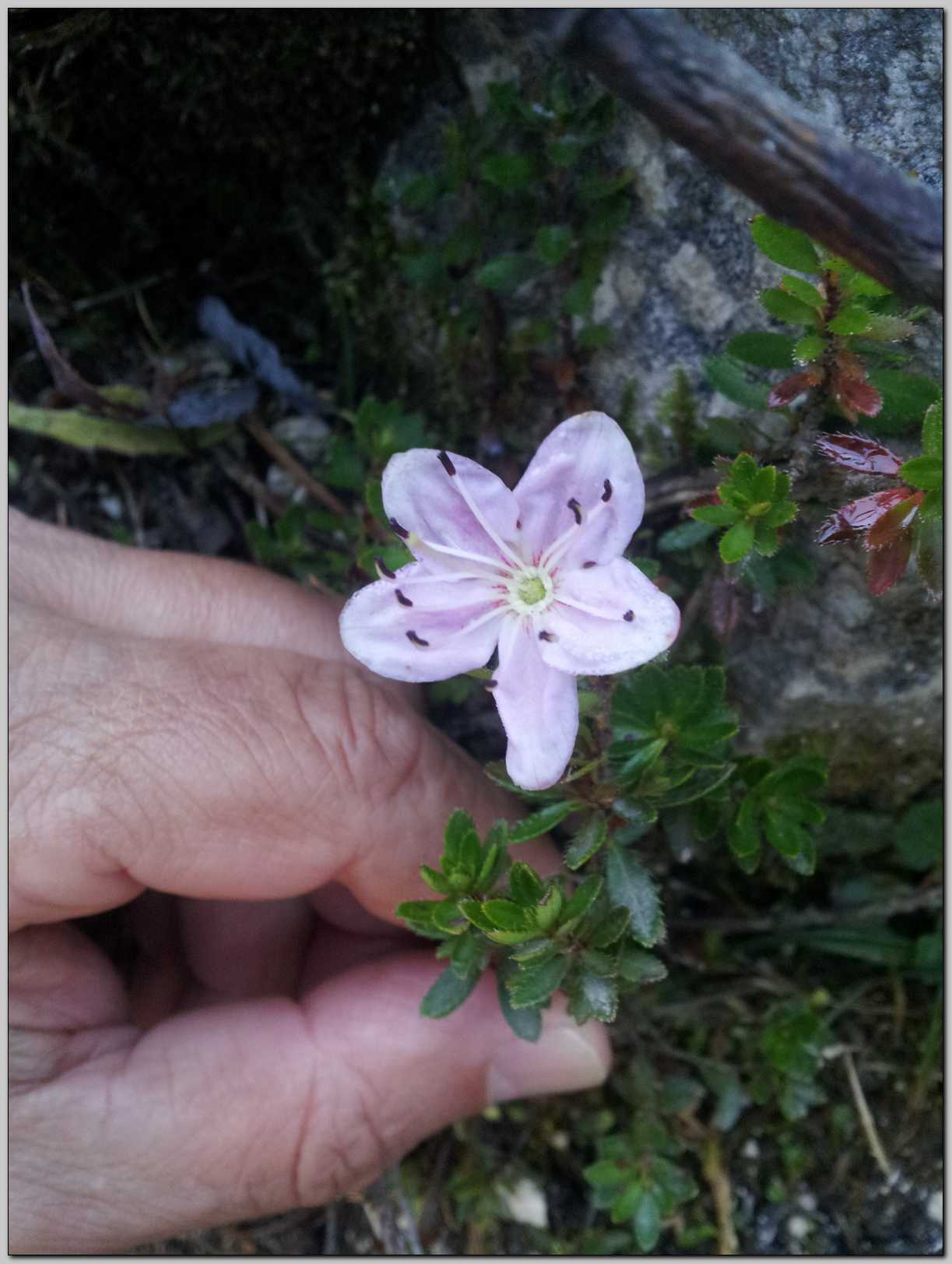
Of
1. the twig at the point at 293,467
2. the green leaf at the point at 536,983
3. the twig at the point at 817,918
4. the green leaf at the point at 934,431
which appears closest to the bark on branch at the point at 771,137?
the green leaf at the point at 934,431

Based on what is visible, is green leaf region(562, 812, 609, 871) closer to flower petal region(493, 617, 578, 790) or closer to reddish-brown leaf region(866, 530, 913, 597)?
flower petal region(493, 617, 578, 790)

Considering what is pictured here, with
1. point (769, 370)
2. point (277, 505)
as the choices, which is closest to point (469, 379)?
point (277, 505)

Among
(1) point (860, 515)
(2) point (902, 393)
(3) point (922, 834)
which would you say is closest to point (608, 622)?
(1) point (860, 515)

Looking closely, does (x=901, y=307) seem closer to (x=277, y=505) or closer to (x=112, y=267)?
(x=277, y=505)

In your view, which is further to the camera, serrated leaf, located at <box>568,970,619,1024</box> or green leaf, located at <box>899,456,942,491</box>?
serrated leaf, located at <box>568,970,619,1024</box>

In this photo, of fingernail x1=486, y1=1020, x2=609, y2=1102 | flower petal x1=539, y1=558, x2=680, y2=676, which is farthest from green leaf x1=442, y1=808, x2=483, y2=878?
fingernail x1=486, y1=1020, x2=609, y2=1102

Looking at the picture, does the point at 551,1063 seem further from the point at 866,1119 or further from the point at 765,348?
the point at 765,348

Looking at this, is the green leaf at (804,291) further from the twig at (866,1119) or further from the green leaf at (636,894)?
the twig at (866,1119)
